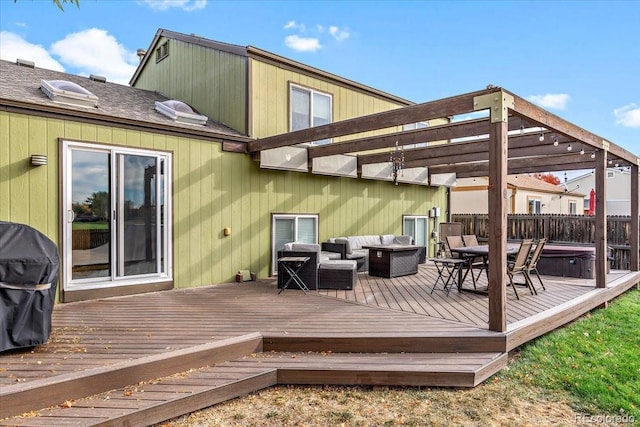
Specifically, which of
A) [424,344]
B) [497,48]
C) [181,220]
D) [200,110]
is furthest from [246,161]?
[497,48]

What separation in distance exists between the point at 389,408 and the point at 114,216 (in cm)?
452

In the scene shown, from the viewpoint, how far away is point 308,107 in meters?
8.27

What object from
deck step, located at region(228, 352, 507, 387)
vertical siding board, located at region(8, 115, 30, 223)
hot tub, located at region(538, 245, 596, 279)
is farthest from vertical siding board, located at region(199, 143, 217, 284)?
hot tub, located at region(538, 245, 596, 279)

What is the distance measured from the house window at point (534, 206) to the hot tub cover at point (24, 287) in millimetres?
18117

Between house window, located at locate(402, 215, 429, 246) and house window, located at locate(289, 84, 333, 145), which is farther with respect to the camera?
house window, located at locate(402, 215, 429, 246)

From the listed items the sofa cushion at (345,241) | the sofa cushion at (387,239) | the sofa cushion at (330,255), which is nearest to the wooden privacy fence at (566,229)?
the sofa cushion at (387,239)

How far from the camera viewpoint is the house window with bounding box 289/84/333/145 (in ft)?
26.3

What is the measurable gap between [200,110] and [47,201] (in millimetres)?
3942

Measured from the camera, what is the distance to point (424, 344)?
389 centimetres

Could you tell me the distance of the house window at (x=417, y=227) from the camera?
10.6 meters

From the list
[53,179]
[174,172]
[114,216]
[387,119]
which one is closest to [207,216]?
[174,172]

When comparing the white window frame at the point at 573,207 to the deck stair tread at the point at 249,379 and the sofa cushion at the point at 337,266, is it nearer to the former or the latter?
the sofa cushion at the point at 337,266

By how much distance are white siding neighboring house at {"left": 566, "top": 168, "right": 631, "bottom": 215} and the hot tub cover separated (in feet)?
75.3

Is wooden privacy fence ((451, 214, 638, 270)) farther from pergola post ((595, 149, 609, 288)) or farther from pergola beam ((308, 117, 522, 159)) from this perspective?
pergola beam ((308, 117, 522, 159))
